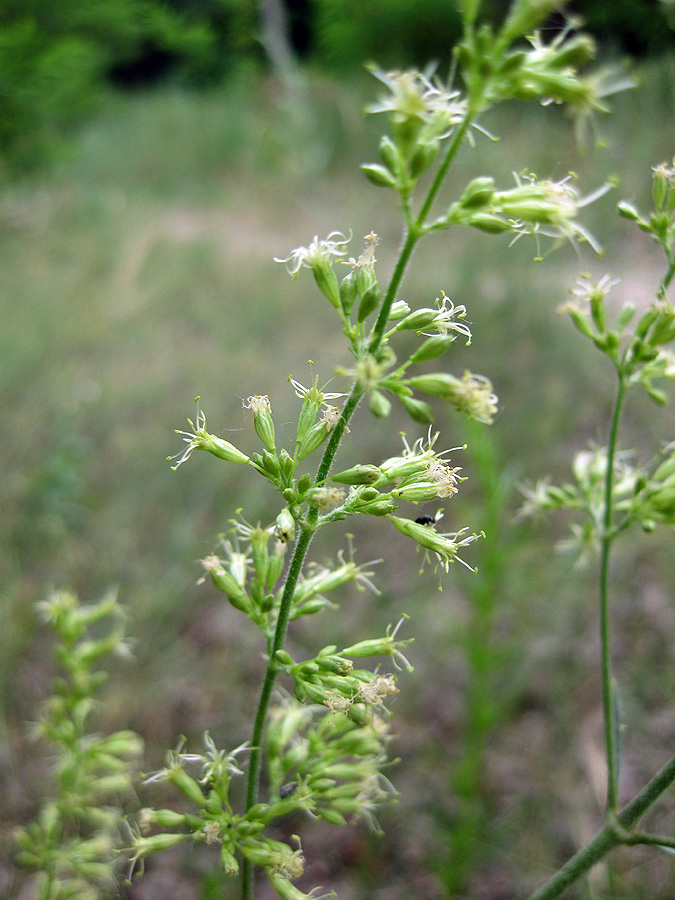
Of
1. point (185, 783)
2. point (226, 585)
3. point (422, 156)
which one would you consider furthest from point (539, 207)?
point (185, 783)

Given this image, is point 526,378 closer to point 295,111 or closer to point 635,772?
point 635,772

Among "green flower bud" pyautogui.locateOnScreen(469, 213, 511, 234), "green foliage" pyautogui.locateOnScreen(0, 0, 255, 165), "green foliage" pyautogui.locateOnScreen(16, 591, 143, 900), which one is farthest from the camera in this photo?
"green foliage" pyautogui.locateOnScreen(0, 0, 255, 165)

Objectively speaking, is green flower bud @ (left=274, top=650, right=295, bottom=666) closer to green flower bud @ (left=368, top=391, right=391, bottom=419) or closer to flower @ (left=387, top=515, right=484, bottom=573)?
flower @ (left=387, top=515, right=484, bottom=573)

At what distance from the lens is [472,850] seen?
2.39 meters

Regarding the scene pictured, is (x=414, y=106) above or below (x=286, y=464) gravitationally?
above

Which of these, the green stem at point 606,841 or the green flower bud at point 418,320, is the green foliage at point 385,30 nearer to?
the green flower bud at point 418,320

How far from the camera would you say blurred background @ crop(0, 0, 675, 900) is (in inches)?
107

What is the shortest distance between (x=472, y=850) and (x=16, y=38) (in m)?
8.21

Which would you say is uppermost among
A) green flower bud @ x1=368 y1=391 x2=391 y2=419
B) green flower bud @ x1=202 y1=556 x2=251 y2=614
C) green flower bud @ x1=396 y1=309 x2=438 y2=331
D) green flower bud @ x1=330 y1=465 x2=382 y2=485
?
green flower bud @ x1=396 y1=309 x2=438 y2=331

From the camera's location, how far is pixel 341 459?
174 inches

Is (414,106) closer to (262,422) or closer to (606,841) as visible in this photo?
(262,422)

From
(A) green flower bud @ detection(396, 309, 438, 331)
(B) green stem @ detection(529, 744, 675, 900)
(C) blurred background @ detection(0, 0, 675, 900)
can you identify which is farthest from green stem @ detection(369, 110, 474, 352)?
(B) green stem @ detection(529, 744, 675, 900)

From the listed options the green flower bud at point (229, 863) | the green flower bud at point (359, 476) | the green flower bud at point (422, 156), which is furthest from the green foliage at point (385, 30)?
the green flower bud at point (229, 863)

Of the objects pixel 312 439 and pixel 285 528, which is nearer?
pixel 285 528
